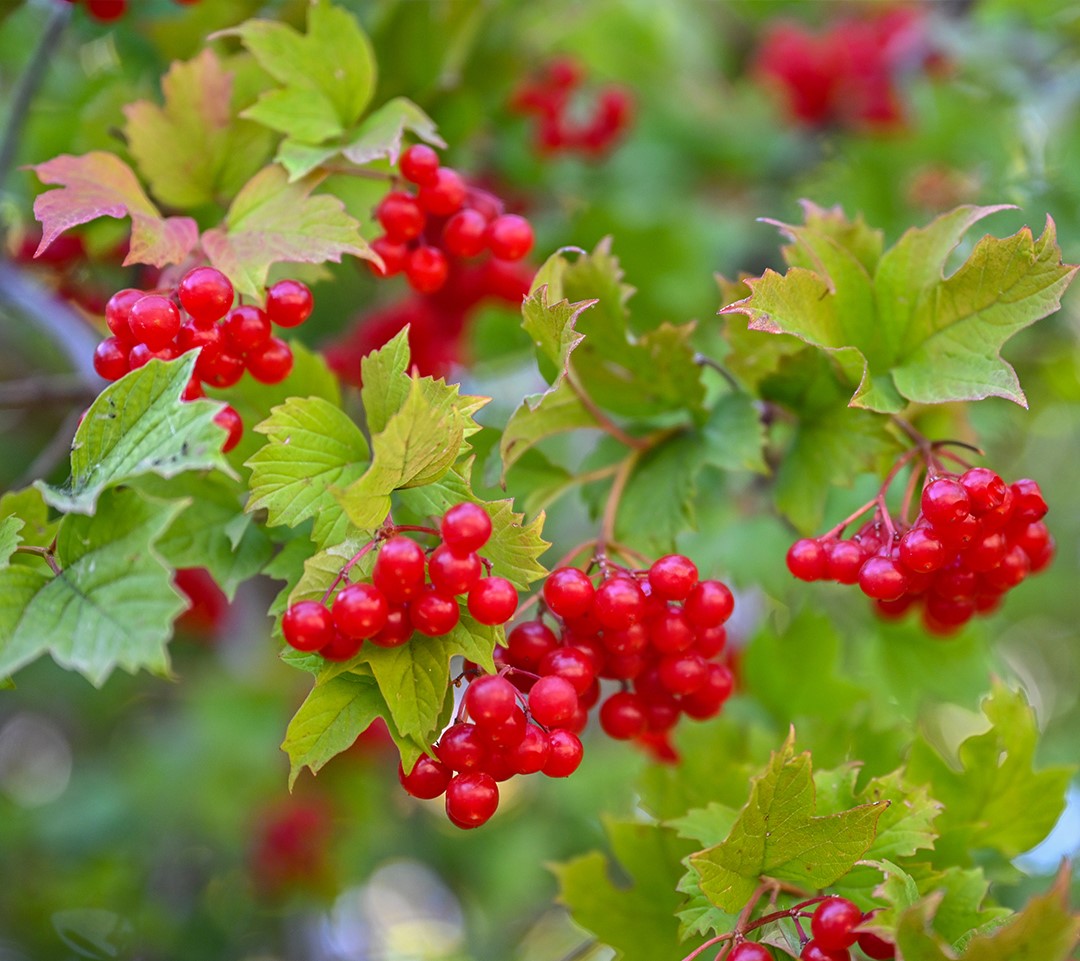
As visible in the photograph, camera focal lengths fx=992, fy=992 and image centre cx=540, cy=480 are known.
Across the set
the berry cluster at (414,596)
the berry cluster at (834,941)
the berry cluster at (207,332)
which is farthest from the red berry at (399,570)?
the berry cluster at (834,941)

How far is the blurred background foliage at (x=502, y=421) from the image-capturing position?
155 centimetres

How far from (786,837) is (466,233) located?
0.75m

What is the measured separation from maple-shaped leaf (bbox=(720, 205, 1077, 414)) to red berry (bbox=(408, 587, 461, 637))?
0.37 m

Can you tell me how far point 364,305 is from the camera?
8.46 ft

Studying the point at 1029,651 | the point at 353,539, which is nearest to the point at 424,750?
the point at 353,539

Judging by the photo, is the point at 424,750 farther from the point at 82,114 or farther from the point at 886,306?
the point at 82,114

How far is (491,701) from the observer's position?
2.80 ft

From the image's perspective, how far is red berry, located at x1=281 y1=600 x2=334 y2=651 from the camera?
84cm

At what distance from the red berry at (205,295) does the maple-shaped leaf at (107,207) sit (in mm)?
62

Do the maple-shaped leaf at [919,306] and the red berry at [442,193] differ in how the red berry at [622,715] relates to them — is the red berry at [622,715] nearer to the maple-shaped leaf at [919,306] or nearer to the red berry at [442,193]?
the maple-shaped leaf at [919,306]

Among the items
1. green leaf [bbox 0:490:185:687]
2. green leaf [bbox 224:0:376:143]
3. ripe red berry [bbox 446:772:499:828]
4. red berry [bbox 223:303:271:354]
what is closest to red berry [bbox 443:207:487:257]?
green leaf [bbox 224:0:376:143]

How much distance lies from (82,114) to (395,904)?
2.94 m

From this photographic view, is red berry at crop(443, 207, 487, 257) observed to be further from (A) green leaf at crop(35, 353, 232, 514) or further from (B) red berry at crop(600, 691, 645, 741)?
(B) red berry at crop(600, 691, 645, 741)

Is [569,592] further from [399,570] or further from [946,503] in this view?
[946,503]
